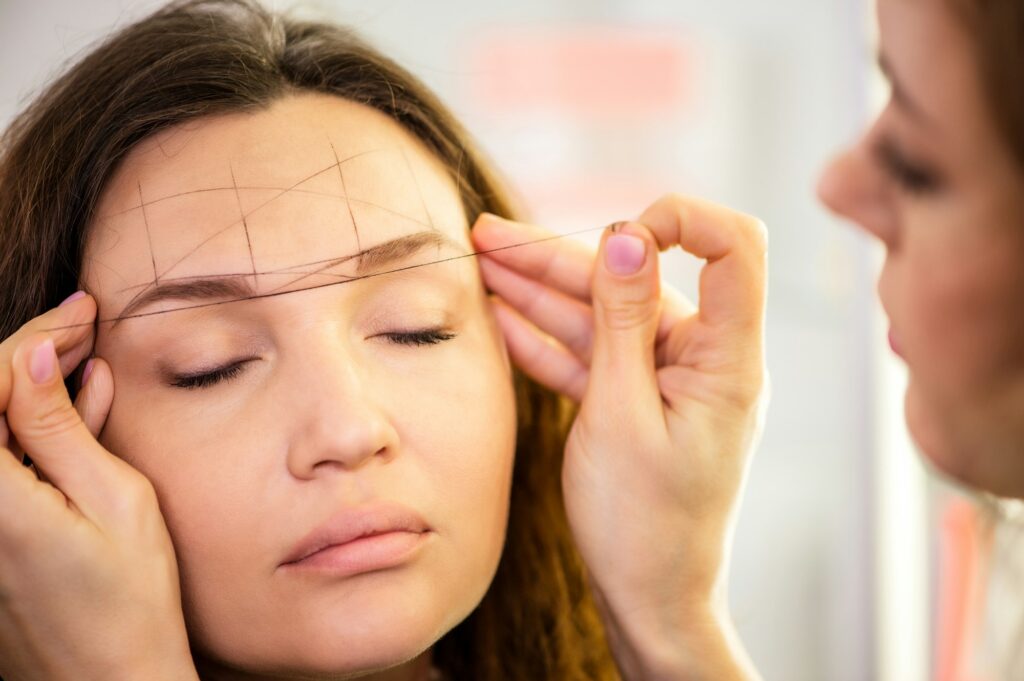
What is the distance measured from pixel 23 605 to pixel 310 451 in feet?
0.88

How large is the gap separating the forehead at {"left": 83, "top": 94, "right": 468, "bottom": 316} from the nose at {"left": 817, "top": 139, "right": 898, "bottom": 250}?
0.38m

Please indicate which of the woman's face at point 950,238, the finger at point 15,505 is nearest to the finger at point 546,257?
the woman's face at point 950,238

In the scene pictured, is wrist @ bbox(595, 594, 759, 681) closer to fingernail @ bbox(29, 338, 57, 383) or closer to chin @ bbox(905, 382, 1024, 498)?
chin @ bbox(905, 382, 1024, 498)

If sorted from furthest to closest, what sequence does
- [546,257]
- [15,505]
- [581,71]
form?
[581,71]
[546,257]
[15,505]

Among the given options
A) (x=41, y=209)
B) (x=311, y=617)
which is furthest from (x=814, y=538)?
(x=41, y=209)

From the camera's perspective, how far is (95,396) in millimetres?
818

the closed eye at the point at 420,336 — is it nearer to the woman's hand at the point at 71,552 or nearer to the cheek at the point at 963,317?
the woman's hand at the point at 71,552

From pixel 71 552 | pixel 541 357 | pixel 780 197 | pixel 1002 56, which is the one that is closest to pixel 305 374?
pixel 71 552

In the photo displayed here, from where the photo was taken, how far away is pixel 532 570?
1.15 metres

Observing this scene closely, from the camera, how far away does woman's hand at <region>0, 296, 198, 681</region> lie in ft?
2.49

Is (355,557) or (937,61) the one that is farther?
(355,557)

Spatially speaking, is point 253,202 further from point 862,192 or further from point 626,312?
point 862,192

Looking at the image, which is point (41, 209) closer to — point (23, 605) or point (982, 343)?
point (23, 605)

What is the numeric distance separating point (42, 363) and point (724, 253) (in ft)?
2.05
